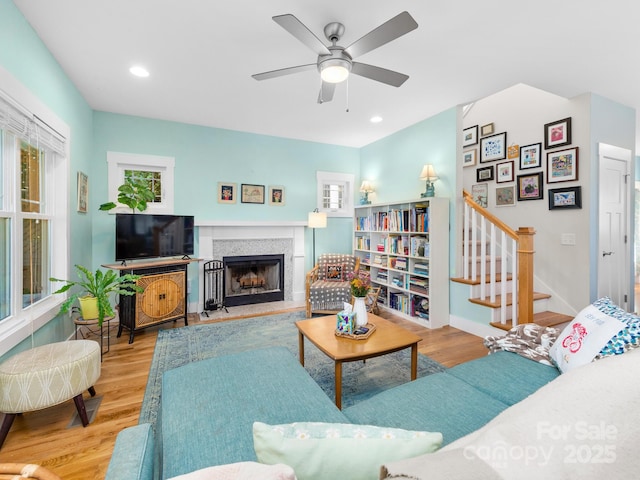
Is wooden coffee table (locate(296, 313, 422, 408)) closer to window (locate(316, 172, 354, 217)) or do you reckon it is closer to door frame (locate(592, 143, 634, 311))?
door frame (locate(592, 143, 634, 311))

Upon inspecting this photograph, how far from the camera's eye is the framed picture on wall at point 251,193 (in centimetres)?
449

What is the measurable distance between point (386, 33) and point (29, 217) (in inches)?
114

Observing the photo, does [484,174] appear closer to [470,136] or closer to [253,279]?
[470,136]

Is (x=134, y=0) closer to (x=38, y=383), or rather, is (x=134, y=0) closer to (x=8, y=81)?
(x=8, y=81)

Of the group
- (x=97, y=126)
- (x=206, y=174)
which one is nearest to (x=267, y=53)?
(x=206, y=174)

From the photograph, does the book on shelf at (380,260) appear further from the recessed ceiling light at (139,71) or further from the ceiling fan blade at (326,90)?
the recessed ceiling light at (139,71)

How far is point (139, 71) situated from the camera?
2.74 m

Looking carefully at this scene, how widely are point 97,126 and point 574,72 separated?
520 centimetres

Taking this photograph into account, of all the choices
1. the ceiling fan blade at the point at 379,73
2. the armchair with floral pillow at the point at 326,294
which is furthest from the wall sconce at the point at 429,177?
the ceiling fan blade at the point at 379,73

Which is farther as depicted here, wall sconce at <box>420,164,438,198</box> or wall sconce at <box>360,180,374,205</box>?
wall sconce at <box>360,180,374,205</box>

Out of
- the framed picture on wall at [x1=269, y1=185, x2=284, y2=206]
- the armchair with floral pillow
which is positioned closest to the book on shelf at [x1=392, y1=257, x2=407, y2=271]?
the armchair with floral pillow

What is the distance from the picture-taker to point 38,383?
1671 mm

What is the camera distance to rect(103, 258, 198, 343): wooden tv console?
10.3ft

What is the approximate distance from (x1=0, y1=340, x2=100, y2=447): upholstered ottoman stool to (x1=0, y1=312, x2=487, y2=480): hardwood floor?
112mm
